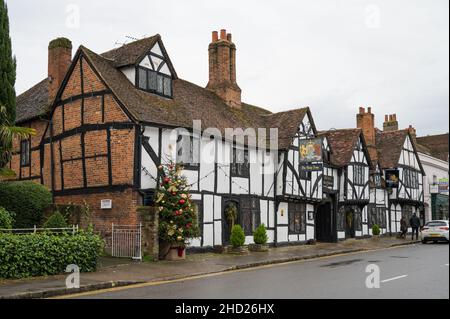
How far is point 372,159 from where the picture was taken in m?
37.6

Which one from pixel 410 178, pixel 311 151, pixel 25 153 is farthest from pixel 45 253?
pixel 410 178

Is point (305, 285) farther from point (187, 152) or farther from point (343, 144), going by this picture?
point (343, 144)

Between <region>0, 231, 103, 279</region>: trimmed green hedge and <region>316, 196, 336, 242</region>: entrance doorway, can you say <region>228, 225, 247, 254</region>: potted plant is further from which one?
<region>316, 196, 336, 242</region>: entrance doorway

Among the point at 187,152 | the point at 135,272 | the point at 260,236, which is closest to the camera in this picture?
the point at 135,272

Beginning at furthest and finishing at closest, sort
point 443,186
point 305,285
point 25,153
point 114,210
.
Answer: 1. point 443,186
2. point 25,153
3. point 114,210
4. point 305,285

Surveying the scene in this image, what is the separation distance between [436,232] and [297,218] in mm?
8246

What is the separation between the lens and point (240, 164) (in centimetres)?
2402

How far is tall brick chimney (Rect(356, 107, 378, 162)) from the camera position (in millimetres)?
37750

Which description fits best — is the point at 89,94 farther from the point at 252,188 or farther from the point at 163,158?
the point at 252,188

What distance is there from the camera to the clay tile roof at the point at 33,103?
76.7 ft

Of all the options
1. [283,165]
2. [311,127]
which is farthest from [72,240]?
[311,127]

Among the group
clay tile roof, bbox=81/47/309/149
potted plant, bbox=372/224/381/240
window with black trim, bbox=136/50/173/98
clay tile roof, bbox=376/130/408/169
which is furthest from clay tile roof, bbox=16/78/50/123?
clay tile roof, bbox=376/130/408/169

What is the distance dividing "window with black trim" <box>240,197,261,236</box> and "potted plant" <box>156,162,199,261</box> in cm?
579

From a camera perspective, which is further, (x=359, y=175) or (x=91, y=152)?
(x=359, y=175)
